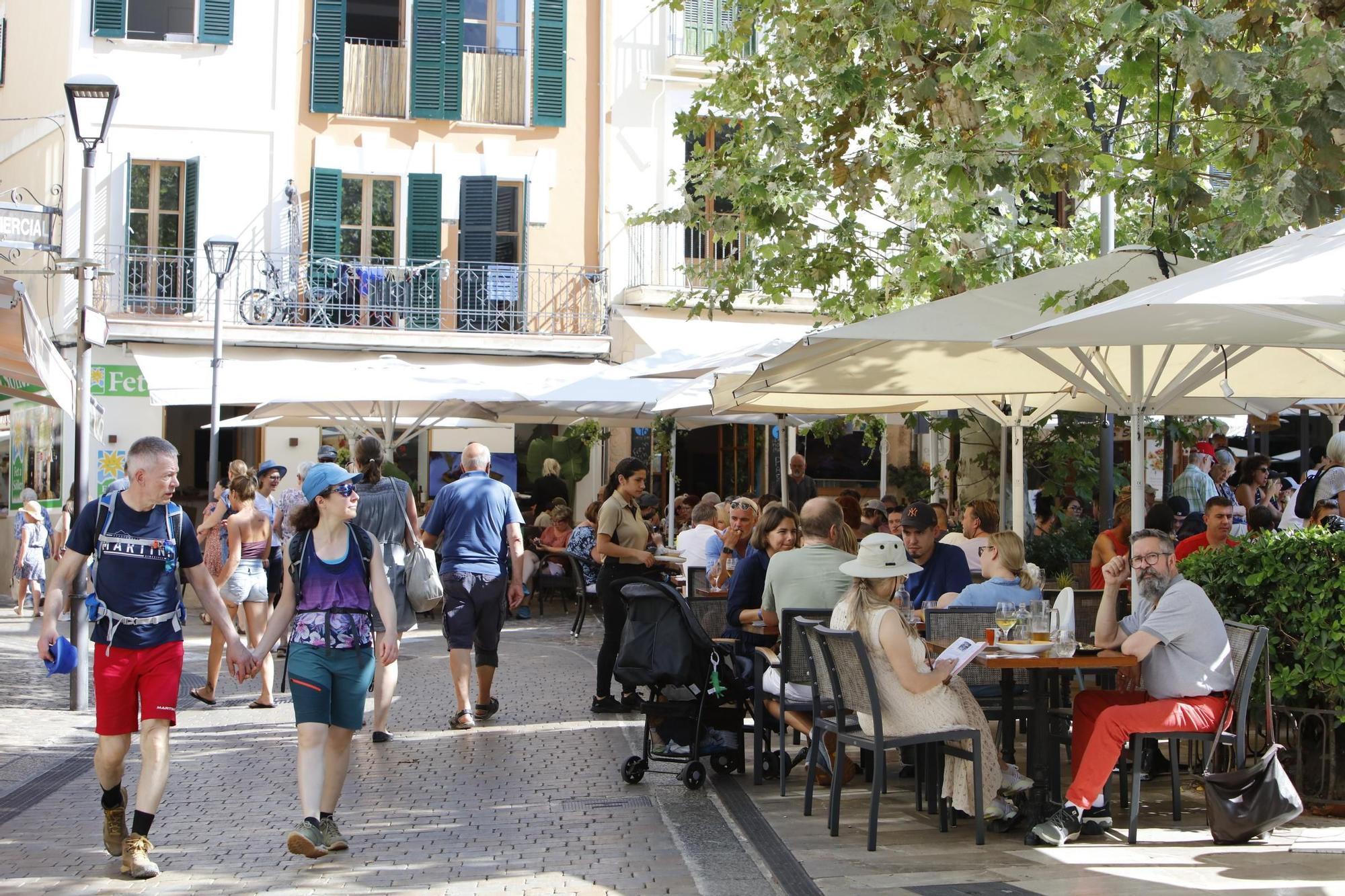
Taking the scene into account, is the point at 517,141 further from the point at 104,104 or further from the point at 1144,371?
the point at 1144,371

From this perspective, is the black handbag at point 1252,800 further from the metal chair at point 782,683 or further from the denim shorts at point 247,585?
the denim shorts at point 247,585

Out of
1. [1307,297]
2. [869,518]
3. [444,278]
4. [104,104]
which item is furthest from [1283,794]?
[444,278]

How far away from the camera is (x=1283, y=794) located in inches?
259

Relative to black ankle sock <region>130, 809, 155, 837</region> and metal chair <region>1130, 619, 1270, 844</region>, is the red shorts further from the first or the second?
metal chair <region>1130, 619, 1270, 844</region>

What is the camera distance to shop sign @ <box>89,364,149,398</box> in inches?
866

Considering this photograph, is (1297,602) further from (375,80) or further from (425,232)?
(375,80)

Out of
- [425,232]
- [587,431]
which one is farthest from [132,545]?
[425,232]

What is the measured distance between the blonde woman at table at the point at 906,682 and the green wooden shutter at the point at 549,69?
17.8m

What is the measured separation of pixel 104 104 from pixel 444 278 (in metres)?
11.9

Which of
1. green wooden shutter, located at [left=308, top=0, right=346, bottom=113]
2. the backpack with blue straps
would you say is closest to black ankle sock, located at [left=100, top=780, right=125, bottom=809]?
the backpack with blue straps

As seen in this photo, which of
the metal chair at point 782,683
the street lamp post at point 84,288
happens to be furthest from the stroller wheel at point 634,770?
the street lamp post at point 84,288

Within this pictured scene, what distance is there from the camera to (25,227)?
10.9m

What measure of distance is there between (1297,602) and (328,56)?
62.4 feet

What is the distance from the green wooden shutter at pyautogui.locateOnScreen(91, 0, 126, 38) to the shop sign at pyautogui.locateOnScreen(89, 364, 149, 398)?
4.82 m
